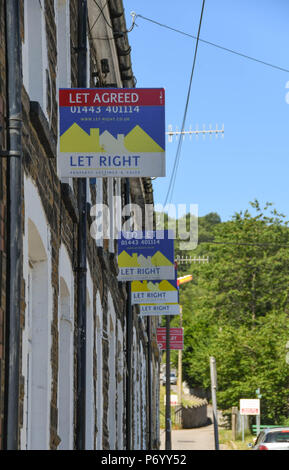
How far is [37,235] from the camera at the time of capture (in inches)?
300

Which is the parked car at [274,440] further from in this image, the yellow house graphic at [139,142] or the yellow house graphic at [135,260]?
the yellow house graphic at [139,142]

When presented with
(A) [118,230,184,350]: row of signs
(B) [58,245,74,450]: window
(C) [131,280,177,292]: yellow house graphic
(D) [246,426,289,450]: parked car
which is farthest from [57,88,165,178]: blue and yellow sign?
(D) [246,426,289,450]: parked car

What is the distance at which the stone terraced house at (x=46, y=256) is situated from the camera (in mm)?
5965

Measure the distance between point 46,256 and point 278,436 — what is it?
12.7 metres

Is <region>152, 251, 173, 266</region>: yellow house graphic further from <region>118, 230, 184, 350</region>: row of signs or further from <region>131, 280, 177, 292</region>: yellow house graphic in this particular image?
<region>131, 280, 177, 292</region>: yellow house graphic

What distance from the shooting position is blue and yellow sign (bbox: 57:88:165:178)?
7.99m

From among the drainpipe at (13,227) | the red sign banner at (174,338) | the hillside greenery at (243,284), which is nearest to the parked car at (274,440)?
the drainpipe at (13,227)

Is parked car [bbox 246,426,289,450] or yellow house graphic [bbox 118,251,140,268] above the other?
yellow house graphic [bbox 118,251,140,268]

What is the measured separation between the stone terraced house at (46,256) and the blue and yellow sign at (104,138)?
0.67ft

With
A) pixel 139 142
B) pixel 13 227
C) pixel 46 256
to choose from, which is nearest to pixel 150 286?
pixel 46 256

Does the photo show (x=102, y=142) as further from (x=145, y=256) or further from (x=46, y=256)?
(x=145, y=256)

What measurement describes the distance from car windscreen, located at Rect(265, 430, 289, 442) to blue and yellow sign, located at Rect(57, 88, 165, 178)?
1261cm

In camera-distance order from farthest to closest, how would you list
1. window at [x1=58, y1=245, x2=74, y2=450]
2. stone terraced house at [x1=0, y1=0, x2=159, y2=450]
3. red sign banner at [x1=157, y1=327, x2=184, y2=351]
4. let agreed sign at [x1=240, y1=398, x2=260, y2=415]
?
let agreed sign at [x1=240, y1=398, x2=260, y2=415]
red sign banner at [x1=157, y1=327, x2=184, y2=351]
window at [x1=58, y1=245, x2=74, y2=450]
stone terraced house at [x1=0, y1=0, x2=159, y2=450]

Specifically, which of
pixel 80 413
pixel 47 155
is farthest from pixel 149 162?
pixel 80 413
